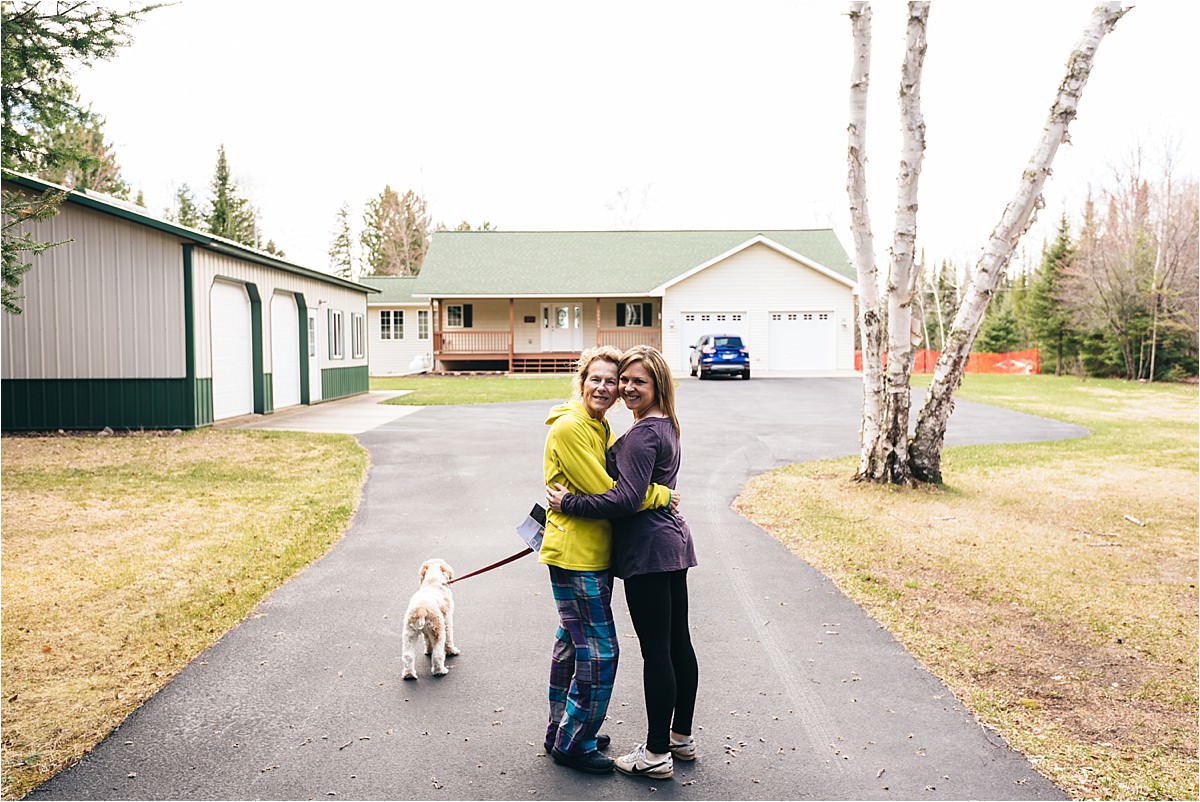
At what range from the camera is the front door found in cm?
3797

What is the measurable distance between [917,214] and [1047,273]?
33.3 metres

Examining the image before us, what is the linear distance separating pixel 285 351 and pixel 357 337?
6.61 meters

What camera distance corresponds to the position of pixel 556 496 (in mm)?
3660

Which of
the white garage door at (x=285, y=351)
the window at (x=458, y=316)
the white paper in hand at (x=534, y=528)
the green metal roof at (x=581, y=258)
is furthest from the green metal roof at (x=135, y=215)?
the window at (x=458, y=316)

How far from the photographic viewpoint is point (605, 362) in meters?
3.75

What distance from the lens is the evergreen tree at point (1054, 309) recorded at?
125 feet

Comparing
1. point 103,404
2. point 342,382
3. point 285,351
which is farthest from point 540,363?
point 103,404

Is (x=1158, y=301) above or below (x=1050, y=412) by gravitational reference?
above

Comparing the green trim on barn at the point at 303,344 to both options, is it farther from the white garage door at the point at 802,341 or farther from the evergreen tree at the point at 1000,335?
the evergreen tree at the point at 1000,335

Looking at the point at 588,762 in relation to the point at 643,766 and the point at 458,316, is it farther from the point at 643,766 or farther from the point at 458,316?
the point at 458,316

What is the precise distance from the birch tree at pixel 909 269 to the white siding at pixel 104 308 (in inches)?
453

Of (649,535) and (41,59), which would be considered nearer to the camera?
(649,535)

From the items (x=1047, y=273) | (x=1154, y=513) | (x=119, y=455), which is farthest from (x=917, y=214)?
(x=1047, y=273)

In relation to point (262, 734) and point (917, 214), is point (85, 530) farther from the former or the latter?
point (917, 214)
